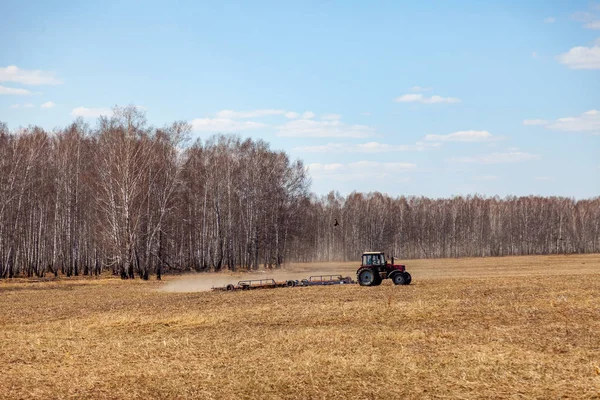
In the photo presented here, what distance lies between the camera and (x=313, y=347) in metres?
18.3

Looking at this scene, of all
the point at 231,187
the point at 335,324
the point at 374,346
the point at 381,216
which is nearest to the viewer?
the point at 374,346

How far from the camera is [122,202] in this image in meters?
54.6

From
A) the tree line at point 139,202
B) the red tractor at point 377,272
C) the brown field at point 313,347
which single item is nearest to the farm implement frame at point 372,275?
the red tractor at point 377,272

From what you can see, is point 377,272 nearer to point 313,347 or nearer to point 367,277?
point 367,277

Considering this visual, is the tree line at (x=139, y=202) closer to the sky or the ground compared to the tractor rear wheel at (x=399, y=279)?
closer to the sky

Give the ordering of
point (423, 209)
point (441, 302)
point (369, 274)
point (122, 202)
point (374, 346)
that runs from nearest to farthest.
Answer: point (374, 346)
point (441, 302)
point (369, 274)
point (122, 202)
point (423, 209)

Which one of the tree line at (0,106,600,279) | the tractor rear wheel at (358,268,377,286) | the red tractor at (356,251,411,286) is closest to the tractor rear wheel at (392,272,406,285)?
the red tractor at (356,251,411,286)

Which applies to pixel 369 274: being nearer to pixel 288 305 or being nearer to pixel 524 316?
pixel 288 305

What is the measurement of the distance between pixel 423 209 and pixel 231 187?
3237 inches

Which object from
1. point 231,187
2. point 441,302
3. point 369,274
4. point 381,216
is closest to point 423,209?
point 381,216

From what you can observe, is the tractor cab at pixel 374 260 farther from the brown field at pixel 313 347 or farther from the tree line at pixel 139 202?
the tree line at pixel 139 202

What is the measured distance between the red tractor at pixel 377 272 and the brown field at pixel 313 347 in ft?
24.4

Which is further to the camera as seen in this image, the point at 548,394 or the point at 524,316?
the point at 524,316

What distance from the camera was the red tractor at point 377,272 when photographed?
39812 mm
